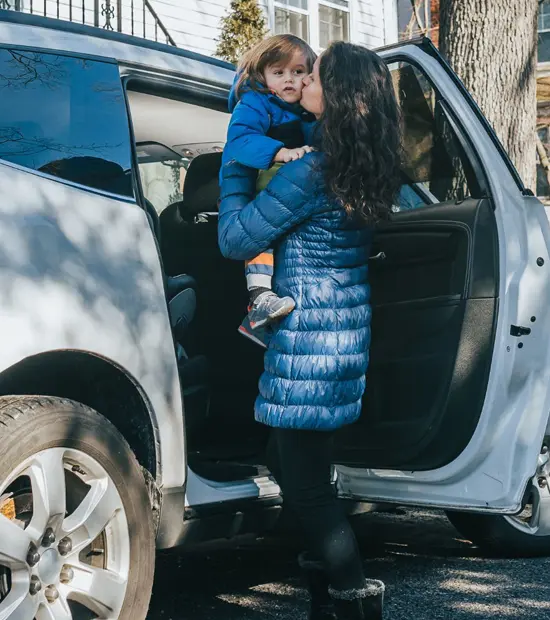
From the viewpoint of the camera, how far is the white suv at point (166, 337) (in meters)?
2.64

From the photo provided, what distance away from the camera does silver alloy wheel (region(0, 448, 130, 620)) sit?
2.49 meters

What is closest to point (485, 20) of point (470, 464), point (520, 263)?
point (520, 263)

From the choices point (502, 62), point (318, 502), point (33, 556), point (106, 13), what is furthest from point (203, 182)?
point (106, 13)

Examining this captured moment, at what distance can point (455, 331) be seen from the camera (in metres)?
→ 3.42

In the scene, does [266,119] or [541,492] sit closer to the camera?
[266,119]

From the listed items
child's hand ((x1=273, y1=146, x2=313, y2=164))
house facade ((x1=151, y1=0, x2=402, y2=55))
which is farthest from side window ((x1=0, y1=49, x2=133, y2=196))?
house facade ((x1=151, y1=0, x2=402, y2=55))

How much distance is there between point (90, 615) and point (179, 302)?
1287mm

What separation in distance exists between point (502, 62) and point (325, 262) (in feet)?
12.6

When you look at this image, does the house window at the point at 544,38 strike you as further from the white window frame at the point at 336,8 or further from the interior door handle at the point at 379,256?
the interior door handle at the point at 379,256

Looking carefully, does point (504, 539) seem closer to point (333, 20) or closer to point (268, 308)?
point (268, 308)

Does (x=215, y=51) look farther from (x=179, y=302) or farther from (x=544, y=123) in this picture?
(x=179, y=302)

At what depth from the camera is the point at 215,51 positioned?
13570mm

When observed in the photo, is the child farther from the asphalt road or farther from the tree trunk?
the tree trunk

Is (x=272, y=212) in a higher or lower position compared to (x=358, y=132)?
lower
